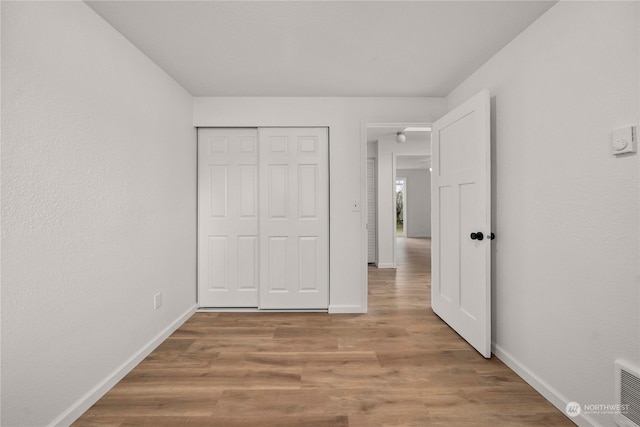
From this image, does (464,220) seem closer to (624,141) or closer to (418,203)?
(624,141)

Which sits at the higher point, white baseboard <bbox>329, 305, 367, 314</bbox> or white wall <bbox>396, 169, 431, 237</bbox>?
white wall <bbox>396, 169, 431, 237</bbox>

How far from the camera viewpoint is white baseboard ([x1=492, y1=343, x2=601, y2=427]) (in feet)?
5.08

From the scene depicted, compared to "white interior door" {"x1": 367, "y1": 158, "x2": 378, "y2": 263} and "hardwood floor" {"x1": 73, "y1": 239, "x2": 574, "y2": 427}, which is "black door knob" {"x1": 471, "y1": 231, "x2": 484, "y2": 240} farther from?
"white interior door" {"x1": 367, "y1": 158, "x2": 378, "y2": 263}

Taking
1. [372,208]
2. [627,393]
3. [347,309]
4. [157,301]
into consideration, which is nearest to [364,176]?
[347,309]

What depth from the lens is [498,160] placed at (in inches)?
90.6

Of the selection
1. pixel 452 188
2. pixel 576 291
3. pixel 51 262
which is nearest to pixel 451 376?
pixel 576 291

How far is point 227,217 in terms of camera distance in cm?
335

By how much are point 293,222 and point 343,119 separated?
1.28 m

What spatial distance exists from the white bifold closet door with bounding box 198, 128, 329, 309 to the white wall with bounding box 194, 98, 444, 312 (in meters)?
0.14

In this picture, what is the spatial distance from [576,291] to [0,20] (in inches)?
123

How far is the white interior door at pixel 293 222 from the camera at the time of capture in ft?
10.8

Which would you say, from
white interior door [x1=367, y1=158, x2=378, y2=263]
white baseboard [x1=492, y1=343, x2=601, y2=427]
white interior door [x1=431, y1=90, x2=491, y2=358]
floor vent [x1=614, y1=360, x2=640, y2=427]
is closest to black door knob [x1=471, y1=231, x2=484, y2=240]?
white interior door [x1=431, y1=90, x2=491, y2=358]

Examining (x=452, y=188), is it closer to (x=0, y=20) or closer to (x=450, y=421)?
(x=450, y=421)

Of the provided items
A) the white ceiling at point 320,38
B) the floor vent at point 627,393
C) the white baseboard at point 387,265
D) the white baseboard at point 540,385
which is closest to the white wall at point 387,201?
the white baseboard at point 387,265
